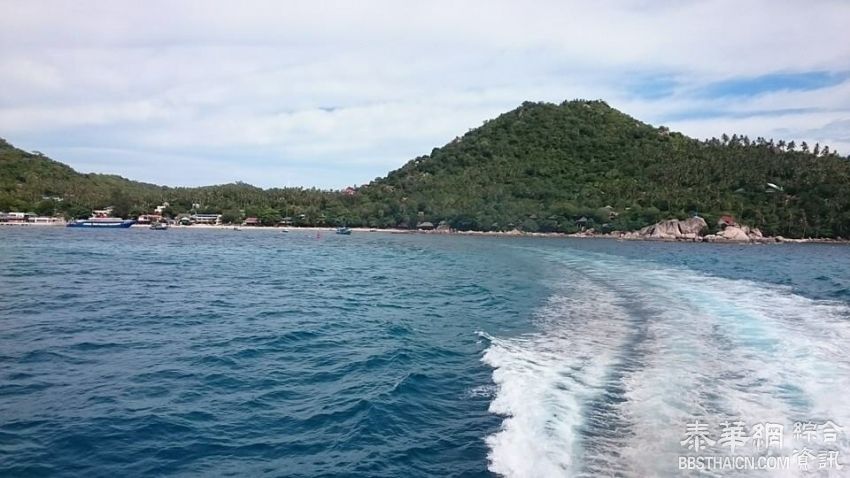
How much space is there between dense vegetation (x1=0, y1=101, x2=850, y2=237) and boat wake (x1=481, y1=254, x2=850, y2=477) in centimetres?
11542

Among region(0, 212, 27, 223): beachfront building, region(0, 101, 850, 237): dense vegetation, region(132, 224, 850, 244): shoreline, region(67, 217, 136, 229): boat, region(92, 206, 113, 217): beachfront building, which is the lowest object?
region(132, 224, 850, 244): shoreline

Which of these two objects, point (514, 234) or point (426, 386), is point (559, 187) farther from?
point (426, 386)

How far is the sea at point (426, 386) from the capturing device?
8.17 meters

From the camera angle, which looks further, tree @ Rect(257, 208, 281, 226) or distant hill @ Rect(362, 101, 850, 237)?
tree @ Rect(257, 208, 281, 226)

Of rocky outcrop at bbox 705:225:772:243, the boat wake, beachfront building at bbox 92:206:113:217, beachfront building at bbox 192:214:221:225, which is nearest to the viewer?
the boat wake

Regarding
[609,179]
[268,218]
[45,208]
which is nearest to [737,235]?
[609,179]

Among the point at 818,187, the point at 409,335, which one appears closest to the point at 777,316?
the point at 409,335

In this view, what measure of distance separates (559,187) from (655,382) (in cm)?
14865

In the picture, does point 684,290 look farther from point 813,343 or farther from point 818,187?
point 818,187

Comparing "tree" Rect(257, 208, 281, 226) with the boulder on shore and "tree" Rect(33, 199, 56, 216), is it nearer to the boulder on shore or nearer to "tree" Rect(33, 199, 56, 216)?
"tree" Rect(33, 199, 56, 216)

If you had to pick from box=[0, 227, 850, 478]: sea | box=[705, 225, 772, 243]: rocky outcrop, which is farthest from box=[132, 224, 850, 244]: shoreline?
box=[0, 227, 850, 478]: sea

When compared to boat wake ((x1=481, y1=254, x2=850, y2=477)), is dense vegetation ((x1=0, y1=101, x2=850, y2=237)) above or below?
above

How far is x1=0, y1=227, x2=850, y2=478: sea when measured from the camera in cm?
817

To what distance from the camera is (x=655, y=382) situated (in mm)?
11086
